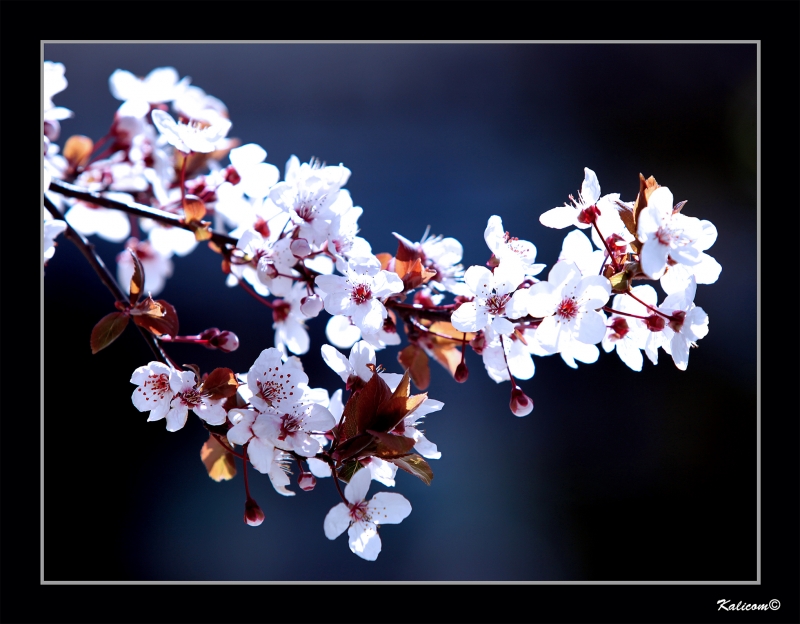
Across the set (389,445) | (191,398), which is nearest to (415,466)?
(389,445)

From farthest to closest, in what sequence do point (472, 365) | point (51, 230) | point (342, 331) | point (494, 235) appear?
point (472, 365) < point (342, 331) < point (51, 230) < point (494, 235)

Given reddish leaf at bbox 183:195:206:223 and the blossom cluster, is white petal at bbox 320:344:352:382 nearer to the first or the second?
the blossom cluster

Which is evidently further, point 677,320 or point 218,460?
point 218,460

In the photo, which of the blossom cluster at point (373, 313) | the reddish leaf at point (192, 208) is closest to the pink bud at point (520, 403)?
the blossom cluster at point (373, 313)

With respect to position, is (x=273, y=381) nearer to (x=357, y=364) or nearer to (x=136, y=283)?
(x=357, y=364)

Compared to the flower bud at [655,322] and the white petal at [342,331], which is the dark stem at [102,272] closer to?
the white petal at [342,331]
